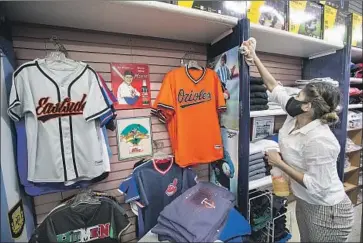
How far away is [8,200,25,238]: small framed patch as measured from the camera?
0.91 meters

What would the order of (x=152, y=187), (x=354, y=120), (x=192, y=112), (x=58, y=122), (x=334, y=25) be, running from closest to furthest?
(x=58, y=122) → (x=152, y=187) → (x=192, y=112) → (x=334, y=25) → (x=354, y=120)

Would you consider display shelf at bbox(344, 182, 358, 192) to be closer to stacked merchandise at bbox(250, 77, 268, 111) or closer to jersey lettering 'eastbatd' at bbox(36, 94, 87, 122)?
stacked merchandise at bbox(250, 77, 268, 111)

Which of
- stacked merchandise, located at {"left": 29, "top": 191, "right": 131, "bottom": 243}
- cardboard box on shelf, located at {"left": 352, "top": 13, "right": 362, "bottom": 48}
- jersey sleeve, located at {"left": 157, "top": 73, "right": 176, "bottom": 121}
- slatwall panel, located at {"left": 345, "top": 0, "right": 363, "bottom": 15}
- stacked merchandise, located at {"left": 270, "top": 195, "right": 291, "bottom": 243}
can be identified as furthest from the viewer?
cardboard box on shelf, located at {"left": 352, "top": 13, "right": 362, "bottom": 48}

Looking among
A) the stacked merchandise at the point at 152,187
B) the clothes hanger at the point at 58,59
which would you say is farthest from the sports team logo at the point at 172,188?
the clothes hanger at the point at 58,59

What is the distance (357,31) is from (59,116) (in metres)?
3.22

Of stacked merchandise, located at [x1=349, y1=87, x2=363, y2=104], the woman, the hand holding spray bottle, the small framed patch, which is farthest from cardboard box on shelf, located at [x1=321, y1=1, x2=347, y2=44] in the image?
the small framed patch

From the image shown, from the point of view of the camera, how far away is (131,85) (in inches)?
59.8

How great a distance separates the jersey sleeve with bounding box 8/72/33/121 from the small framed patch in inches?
20.2

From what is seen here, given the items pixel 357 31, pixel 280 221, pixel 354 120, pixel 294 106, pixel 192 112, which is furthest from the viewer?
pixel 354 120

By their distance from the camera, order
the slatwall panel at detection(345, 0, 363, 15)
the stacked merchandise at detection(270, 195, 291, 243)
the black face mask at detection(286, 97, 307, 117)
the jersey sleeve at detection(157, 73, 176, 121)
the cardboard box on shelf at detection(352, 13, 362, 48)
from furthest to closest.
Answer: the cardboard box on shelf at detection(352, 13, 362, 48)
the slatwall panel at detection(345, 0, 363, 15)
the stacked merchandise at detection(270, 195, 291, 243)
the jersey sleeve at detection(157, 73, 176, 121)
the black face mask at detection(286, 97, 307, 117)

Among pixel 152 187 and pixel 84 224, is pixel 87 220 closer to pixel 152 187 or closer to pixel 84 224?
pixel 84 224

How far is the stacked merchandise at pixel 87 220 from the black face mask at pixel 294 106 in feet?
4.73

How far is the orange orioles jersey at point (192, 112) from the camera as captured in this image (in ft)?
4.76

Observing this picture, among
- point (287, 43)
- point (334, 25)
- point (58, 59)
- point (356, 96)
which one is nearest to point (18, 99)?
point (58, 59)
